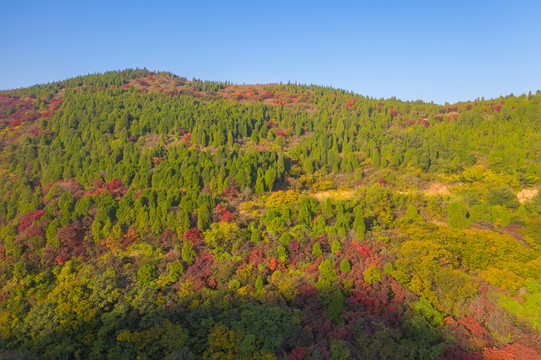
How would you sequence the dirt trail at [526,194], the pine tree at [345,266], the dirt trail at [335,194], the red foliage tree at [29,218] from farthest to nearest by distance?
the dirt trail at [335,194]
the dirt trail at [526,194]
the red foliage tree at [29,218]
the pine tree at [345,266]

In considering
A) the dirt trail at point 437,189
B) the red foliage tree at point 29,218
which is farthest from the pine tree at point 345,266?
the red foliage tree at point 29,218

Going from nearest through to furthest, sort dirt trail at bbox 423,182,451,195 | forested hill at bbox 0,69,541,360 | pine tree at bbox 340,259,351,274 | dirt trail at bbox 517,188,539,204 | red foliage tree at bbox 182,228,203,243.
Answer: forested hill at bbox 0,69,541,360, pine tree at bbox 340,259,351,274, red foliage tree at bbox 182,228,203,243, dirt trail at bbox 517,188,539,204, dirt trail at bbox 423,182,451,195

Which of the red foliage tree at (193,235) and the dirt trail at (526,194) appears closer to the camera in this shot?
the red foliage tree at (193,235)

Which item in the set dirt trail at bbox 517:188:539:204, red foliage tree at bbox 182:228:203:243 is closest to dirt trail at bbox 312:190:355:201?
red foliage tree at bbox 182:228:203:243

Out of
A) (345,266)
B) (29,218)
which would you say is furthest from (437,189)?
(29,218)

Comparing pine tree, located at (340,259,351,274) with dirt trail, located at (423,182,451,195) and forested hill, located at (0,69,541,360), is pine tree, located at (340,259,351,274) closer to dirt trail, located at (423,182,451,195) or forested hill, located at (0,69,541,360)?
forested hill, located at (0,69,541,360)

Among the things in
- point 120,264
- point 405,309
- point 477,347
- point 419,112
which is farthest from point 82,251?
point 419,112

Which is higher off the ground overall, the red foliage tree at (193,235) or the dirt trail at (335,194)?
the dirt trail at (335,194)

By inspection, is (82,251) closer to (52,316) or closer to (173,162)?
(52,316)

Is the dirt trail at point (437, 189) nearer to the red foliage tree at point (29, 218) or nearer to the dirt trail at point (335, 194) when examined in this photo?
the dirt trail at point (335, 194)
